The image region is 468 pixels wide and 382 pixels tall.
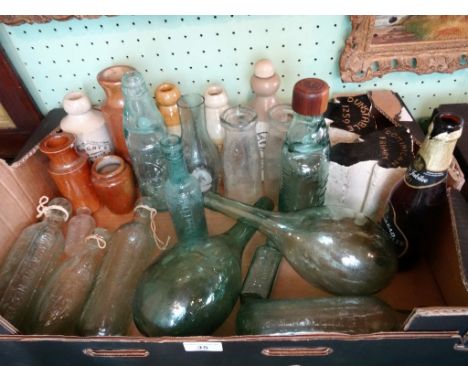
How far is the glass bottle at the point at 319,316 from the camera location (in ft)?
1.62

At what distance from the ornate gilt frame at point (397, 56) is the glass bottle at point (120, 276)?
437 mm

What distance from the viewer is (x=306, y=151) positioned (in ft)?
1.87

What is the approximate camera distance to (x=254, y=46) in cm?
67

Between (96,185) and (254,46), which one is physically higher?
(254,46)

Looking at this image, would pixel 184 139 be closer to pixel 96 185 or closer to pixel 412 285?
pixel 96 185

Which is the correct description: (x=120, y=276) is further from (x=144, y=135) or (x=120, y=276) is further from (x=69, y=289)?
(x=144, y=135)

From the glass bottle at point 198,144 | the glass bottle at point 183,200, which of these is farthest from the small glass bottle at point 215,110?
the glass bottle at point 183,200

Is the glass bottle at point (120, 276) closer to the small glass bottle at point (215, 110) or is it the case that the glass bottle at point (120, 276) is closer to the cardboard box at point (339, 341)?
the cardboard box at point (339, 341)

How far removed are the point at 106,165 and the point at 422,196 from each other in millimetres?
519

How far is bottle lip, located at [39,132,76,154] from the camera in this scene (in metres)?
0.63

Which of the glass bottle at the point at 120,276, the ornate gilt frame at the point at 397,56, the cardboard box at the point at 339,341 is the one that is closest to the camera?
the cardboard box at the point at 339,341

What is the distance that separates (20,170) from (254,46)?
1.50ft

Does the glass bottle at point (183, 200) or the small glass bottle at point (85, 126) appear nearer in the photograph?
the glass bottle at point (183, 200)
